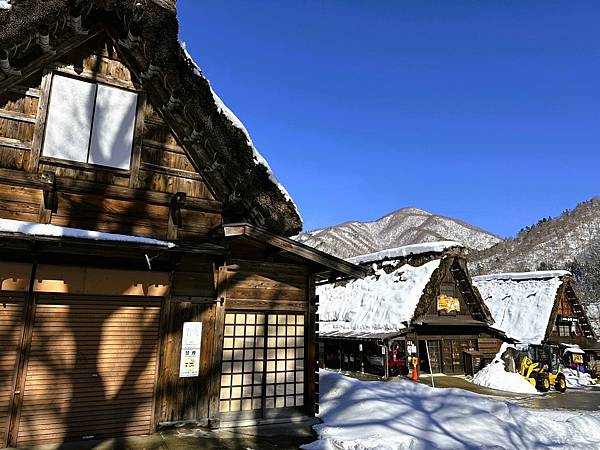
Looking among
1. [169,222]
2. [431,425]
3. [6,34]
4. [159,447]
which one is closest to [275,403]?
[159,447]

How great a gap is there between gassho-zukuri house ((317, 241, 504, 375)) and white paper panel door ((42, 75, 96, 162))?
660 inches

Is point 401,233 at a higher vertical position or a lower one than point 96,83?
higher

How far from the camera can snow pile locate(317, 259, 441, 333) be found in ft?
72.8

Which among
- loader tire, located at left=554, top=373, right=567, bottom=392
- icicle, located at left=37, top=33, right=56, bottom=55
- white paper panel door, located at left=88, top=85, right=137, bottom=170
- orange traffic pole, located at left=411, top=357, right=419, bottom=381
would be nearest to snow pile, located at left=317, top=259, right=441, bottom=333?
orange traffic pole, located at left=411, top=357, right=419, bottom=381

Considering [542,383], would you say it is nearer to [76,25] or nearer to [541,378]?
[541,378]

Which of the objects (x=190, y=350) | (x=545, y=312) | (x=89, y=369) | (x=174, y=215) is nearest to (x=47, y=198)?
(x=174, y=215)

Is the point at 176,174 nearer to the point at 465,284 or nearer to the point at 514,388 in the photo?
the point at 514,388

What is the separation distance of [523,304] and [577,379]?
5.62 metres

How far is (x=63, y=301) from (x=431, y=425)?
292 inches

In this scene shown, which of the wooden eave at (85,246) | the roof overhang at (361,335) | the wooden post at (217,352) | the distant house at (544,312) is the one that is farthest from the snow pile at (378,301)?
the wooden eave at (85,246)

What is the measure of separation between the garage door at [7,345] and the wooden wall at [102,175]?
1463 millimetres

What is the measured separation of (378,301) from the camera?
2400 centimetres

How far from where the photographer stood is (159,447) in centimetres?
691

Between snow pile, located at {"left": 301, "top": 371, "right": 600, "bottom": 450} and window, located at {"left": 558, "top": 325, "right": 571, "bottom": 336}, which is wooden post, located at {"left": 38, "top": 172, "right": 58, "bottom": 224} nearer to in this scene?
snow pile, located at {"left": 301, "top": 371, "right": 600, "bottom": 450}
